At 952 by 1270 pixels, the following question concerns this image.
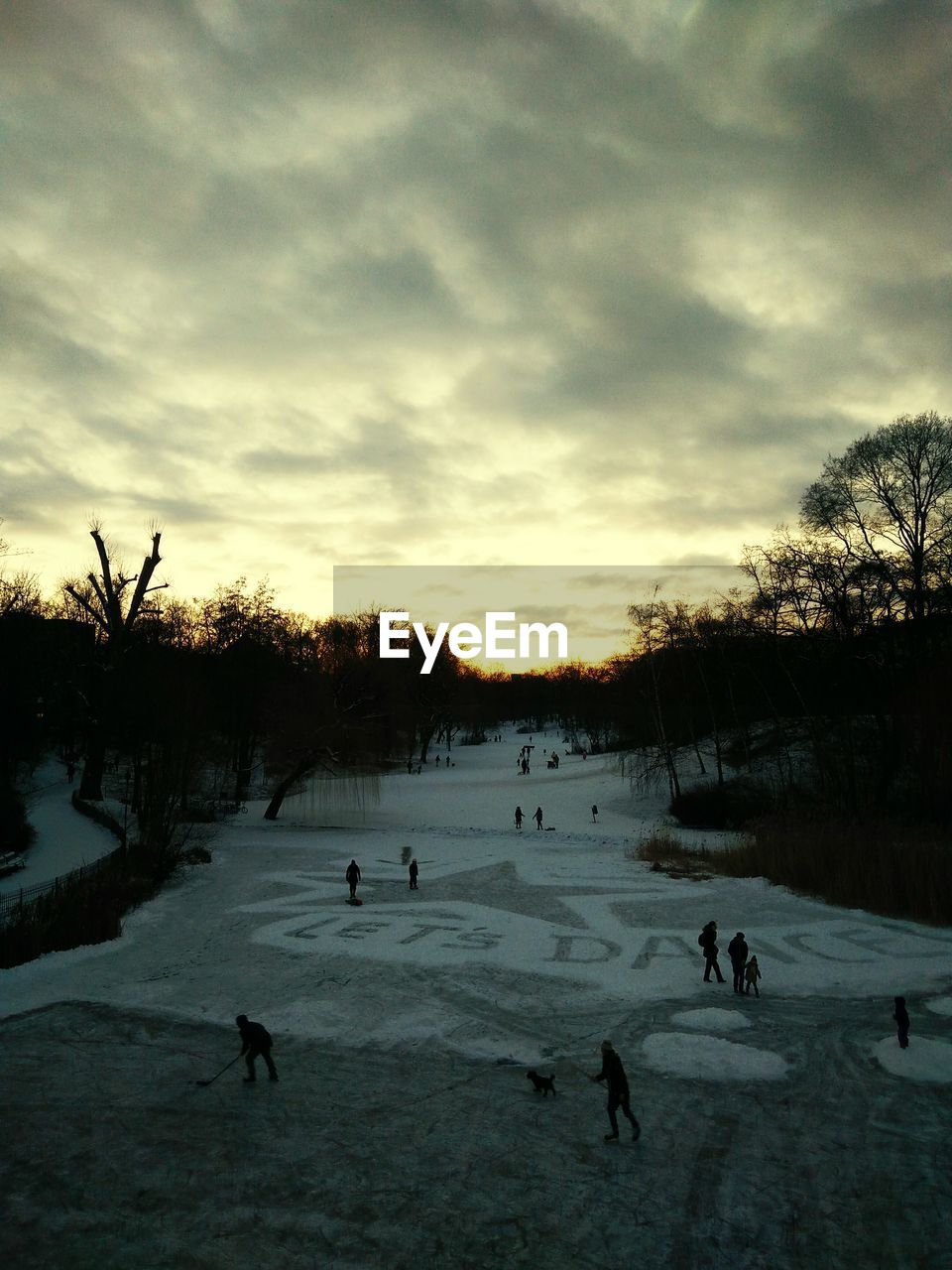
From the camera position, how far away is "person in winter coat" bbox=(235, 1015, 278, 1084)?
9969mm

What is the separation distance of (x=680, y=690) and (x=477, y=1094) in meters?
39.6

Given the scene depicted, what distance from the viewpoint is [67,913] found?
59.4 feet

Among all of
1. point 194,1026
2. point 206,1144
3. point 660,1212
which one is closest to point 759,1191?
point 660,1212

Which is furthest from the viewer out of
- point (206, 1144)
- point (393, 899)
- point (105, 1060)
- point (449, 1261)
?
point (393, 899)

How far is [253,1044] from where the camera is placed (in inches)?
396

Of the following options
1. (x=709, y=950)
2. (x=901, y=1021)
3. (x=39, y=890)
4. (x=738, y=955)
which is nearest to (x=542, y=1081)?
(x=901, y=1021)

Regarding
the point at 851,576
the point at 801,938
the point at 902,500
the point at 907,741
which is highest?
the point at 902,500

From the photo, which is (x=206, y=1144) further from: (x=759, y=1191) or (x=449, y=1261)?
(x=759, y=1191)

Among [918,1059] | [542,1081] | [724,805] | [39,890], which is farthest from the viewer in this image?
[724,805]

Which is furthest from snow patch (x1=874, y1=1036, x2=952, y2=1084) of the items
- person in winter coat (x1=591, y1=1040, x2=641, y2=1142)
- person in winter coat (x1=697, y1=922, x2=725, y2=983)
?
person in winter coat (x1=591, y1=1040, x2=641, y2=1142)

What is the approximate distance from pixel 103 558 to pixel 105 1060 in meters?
31.1

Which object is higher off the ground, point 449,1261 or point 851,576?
point 851,576

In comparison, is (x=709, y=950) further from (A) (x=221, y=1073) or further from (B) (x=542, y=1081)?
(A) (x=221, y=1073)

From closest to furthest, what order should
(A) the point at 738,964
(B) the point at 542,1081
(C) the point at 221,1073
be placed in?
(B) the point at 542,1081
(C) the point at 221,1073
(A) the point at 738,964
